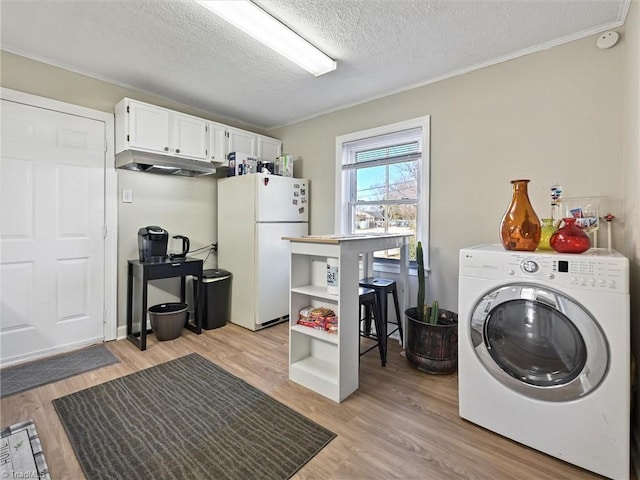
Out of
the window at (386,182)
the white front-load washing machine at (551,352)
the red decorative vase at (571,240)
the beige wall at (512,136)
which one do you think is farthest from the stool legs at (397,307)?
the red decorative vase at (571,240)

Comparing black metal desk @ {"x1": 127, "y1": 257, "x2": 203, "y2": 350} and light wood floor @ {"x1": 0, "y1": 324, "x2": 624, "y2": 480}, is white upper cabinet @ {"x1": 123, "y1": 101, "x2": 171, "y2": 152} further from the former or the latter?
light wood floor @ {"x1": 0, "y1": 324, "x2": 624, "y2": 480}

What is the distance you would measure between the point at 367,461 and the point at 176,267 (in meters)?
2.31

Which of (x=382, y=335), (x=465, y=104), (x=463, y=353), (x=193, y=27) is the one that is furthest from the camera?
(x=465, y=104)

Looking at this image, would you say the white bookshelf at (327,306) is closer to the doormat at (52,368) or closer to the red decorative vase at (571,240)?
the red decorative vase at (571,240)

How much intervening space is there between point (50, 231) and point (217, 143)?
172 cm

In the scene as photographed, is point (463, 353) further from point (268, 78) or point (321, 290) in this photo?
point (268, 78)

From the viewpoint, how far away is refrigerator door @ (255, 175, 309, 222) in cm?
314

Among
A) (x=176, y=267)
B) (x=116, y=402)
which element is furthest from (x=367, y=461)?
(x=176, y=267)

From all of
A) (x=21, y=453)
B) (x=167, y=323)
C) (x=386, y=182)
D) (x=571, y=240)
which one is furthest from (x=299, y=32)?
(x=21, y=453)

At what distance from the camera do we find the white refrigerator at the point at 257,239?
10.3ft

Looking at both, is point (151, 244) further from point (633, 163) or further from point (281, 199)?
point (633, 163)

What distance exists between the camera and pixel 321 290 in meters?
2.13

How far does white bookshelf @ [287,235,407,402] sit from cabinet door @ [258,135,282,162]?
2.09 metres

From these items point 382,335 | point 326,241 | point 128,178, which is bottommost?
point 382,335
